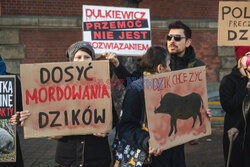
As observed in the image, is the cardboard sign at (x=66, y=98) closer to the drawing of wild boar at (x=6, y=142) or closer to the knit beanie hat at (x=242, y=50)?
the drawing of wild boar at (x=6, y=142)

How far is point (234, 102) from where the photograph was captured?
8.89 ft

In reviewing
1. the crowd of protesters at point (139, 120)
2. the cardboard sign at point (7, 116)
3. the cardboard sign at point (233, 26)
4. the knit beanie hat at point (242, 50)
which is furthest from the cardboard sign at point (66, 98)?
the knit beanie hat at point (242, 50)

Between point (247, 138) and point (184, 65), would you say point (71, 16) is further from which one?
point (247, 138)

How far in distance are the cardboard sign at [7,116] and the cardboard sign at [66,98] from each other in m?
0.32

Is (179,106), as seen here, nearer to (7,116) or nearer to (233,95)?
(233,95)

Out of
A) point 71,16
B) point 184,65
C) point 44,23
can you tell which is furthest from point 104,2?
point 184,65

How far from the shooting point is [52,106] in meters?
1.98

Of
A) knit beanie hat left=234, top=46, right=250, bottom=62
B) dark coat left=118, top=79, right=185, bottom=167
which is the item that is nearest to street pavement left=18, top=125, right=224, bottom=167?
knit beanie hat left=234, top=46, right=250, bottom=62

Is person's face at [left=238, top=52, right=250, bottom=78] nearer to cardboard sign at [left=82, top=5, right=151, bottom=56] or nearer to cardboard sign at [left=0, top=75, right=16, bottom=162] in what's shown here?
cardboard sign at [left=82, top=5, right=151, bottom=56]

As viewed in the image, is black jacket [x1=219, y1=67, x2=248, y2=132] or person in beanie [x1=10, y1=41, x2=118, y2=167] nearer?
person in beanie [x1=10, y1=41, x2=118, y2=167]

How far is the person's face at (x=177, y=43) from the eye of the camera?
291 cm

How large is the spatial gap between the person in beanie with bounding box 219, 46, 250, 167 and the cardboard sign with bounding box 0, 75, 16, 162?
6.74 feet

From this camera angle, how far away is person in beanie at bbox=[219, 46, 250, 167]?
261cm

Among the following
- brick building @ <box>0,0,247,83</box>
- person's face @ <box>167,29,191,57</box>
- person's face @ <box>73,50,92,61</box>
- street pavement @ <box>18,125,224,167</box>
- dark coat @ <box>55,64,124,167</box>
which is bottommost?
street pavement @ <box>18,125,224,167</box>
